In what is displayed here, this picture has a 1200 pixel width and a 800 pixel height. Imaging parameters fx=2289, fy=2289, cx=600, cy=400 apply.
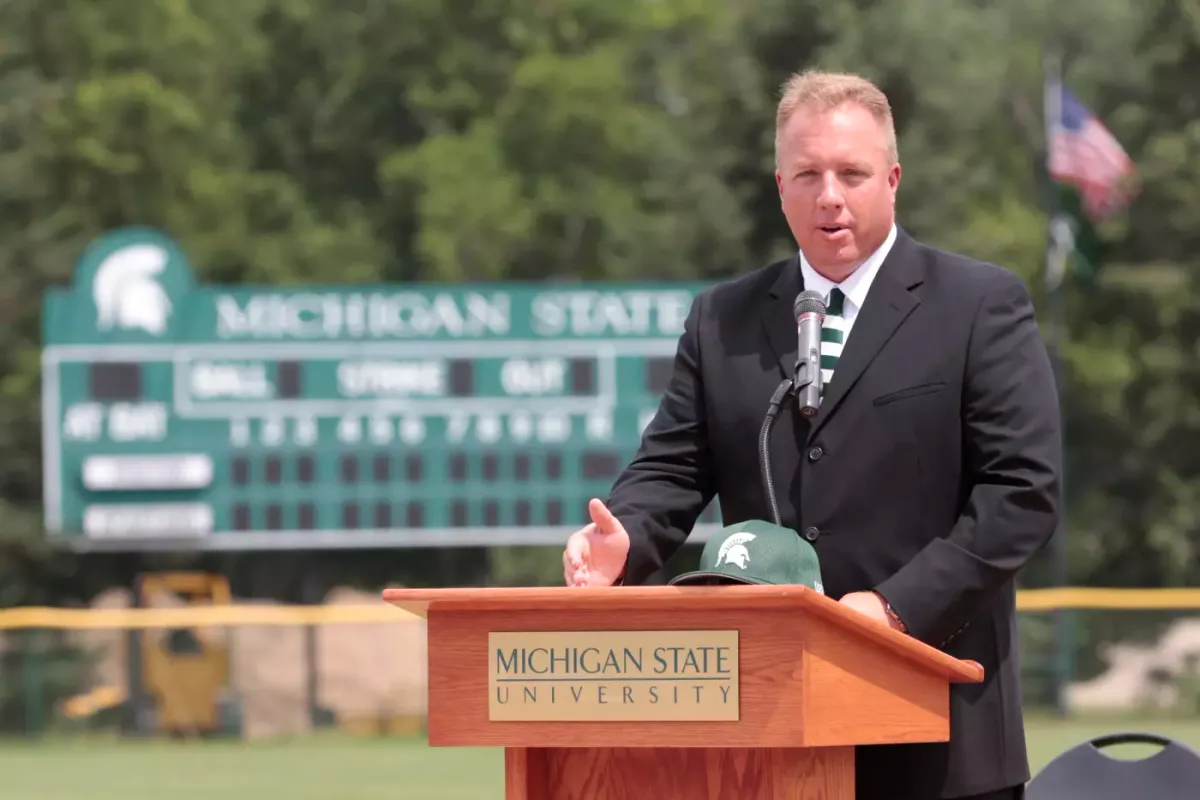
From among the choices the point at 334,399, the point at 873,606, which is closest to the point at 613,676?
the point at 873,606

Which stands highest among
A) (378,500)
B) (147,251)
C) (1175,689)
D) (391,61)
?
(391,61)

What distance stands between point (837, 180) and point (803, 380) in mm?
315

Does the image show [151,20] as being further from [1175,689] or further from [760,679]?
[760,679]

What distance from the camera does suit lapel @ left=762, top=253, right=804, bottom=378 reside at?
3703 mm

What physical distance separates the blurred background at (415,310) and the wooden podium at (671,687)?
996 centimetres

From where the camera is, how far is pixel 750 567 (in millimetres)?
3238

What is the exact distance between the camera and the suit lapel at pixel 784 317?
146 inches

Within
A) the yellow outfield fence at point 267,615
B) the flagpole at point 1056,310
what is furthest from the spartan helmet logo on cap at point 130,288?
the flagpole at point 1056,310

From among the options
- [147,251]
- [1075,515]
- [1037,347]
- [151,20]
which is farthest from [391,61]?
[1037,347]

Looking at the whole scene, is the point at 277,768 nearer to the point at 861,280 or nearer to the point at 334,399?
the point at 334,399

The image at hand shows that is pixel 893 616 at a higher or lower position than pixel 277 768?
higher

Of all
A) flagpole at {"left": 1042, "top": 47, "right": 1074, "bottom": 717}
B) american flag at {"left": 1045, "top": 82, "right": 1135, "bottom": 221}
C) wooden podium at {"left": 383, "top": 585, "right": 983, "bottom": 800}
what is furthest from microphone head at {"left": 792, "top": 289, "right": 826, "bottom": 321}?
american flag at {"left": 1045, "top": 82, "right": 1135, "bottom": 221}

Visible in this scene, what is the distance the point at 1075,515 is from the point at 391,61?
15571 mm

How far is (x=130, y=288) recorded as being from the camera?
20.6 metres
